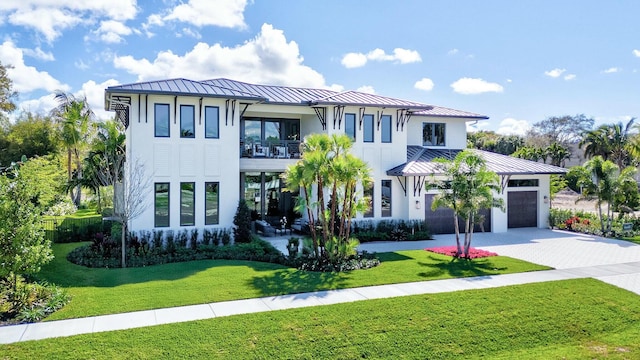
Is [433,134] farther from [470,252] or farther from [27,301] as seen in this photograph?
[27,301]

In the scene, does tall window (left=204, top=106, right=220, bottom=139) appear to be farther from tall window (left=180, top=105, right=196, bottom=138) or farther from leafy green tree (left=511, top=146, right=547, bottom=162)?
leafy green tree (left=511, top=146, right=547, bottom=162)

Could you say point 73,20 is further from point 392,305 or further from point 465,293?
point 465,293

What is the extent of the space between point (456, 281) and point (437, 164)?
902 centimetres

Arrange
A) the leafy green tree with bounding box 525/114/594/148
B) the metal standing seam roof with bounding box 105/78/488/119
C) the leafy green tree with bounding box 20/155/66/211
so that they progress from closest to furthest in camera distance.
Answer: the leafy green tree with bounding box 20/155/66/211 → the metal standing seam roof with bounding box 105/78/488/119 → the leafy green tree with bounding box 525/114/594/148

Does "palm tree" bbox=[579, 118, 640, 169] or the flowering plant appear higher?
"palm tree" bbox=[579, 118, 640, 169]

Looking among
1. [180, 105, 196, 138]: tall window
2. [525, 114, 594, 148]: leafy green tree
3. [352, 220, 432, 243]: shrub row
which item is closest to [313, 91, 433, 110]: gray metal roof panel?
[180, 105, 196, 138]: tall window

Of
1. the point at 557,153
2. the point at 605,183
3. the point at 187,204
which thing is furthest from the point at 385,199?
the point at 557,153

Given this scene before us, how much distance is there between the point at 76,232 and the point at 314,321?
15.8m

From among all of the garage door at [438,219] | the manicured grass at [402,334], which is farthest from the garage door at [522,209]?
the manicured grass at [402,334]

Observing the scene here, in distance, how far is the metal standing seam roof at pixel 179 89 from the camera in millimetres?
16688

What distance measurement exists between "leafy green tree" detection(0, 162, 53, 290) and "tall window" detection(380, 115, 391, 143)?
623 inches

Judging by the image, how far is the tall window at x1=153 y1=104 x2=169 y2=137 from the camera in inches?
701

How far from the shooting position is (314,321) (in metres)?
9.29

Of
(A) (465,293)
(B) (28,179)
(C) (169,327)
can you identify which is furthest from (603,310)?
(B) (28,179)
